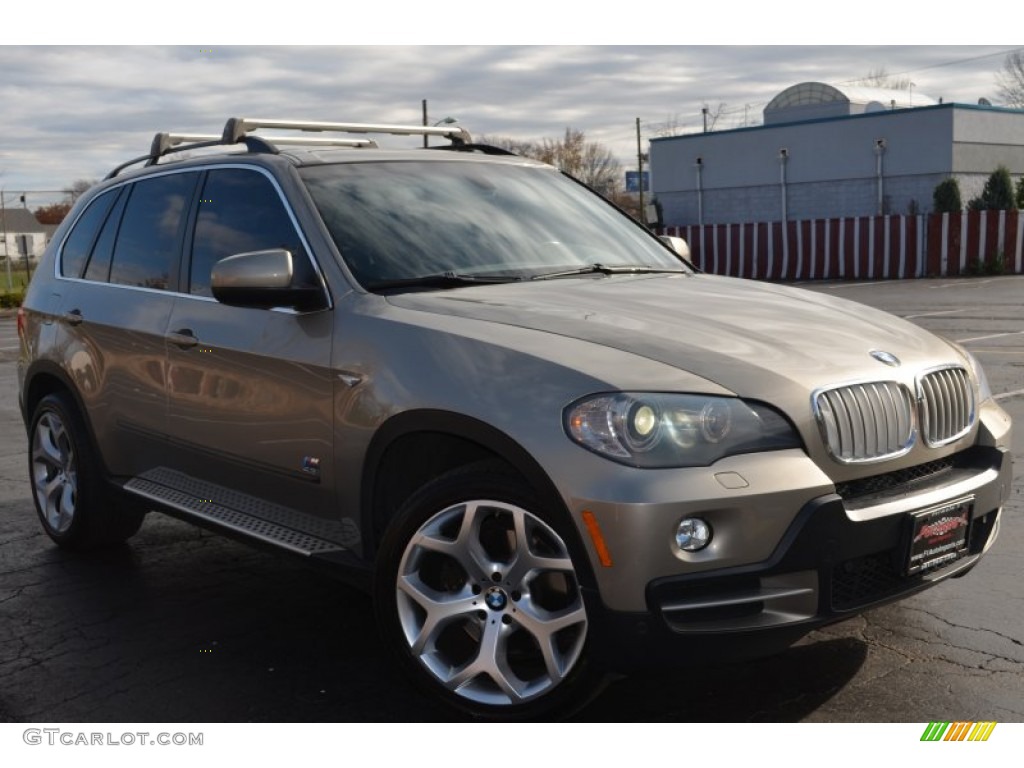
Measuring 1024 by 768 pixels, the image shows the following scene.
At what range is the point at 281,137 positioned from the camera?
18.9ft

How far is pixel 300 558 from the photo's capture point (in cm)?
424

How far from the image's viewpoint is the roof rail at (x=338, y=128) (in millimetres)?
5484

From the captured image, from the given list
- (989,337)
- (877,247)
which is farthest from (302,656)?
(877,247)

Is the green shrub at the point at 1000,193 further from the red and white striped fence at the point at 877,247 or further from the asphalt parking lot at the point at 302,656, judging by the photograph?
the asphalt parking lot at the point at 302,656

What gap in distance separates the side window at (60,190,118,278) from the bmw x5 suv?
1.75ft

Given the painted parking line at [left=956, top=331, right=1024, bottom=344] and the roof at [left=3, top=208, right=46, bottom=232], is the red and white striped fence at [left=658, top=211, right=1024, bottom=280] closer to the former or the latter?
the painted parking line at [left=956, top=331, right=1024, bottom=344]

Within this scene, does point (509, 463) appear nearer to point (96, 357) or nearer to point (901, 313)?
point (96, 357)

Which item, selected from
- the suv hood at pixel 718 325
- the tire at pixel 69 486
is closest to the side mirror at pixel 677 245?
the suv hood at pixel 718 325

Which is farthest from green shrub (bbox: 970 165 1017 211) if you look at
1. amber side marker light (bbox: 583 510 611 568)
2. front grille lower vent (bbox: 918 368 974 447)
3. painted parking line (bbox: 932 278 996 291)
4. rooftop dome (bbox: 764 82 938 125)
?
amber side marker light (bbox: 583 510 611 568)

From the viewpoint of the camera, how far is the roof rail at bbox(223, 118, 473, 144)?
5.48 meters

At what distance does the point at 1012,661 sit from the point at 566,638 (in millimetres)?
1591

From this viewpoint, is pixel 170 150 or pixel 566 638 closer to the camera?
pixel 566 638

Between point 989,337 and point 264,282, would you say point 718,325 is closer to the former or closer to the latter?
point 264,282

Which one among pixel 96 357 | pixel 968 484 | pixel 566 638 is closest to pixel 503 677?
pixel 566 638
